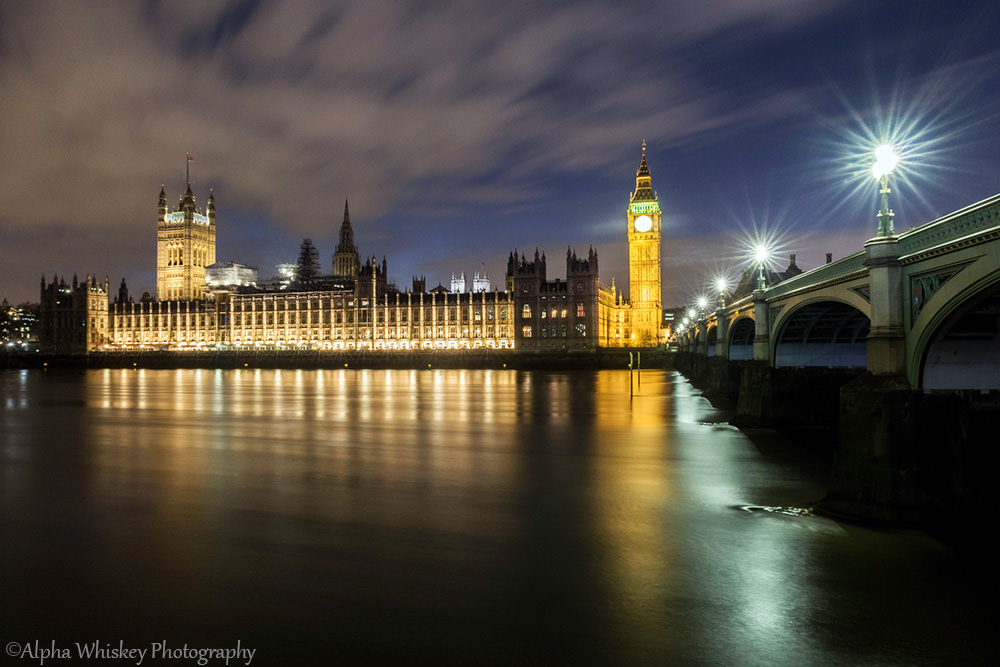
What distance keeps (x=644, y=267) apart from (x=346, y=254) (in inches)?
3442

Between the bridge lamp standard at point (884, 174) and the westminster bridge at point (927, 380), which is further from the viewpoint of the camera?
the bridge lamp standard at point (884, 174)

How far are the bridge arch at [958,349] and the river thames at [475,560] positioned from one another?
13.5 feet

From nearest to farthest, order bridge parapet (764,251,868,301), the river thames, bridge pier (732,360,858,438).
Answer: the river thames → bridge parapet (764,251,868,301) → bridge pier (732,360,858,438)

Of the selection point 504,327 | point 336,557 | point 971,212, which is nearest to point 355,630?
point 336,557

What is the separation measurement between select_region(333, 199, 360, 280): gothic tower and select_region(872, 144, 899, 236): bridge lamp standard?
17531cm

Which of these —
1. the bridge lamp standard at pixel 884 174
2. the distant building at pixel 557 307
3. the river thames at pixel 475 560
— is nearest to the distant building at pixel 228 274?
the distant building at pixel 557 307

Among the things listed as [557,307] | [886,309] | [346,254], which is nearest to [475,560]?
[886,309]

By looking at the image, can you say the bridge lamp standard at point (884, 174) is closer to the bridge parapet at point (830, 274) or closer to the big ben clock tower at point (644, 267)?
the bridge parapet at point (830, 274)

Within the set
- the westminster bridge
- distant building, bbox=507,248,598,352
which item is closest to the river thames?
the westminster bridge

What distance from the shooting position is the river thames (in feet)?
33.9

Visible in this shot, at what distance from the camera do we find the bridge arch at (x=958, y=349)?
14.7m

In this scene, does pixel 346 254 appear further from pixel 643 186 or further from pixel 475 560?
pixel 475 560

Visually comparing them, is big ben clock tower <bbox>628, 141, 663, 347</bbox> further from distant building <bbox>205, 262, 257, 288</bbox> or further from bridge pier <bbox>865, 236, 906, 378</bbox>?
bridge pier <bbox>865, 236, 906, 378</bbox>

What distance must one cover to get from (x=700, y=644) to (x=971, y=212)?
10.1 metres
